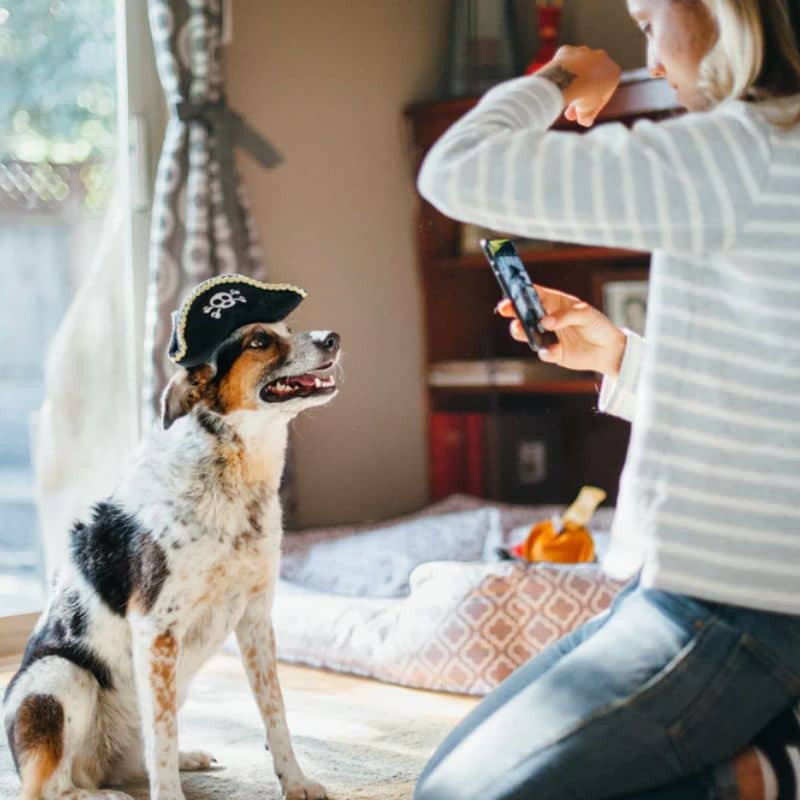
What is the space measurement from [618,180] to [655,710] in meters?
0.53

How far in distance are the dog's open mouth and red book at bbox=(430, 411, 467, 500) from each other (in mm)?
2200

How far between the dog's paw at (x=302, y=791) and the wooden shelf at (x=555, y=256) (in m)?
2.26

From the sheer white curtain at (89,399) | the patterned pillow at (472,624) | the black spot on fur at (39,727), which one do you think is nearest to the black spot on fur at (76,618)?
the black spot on fur at (39,727)

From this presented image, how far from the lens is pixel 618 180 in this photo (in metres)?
1.17

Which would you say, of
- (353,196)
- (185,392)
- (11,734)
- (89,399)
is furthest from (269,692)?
(353,196)

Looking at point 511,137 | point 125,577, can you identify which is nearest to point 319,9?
point 125,577

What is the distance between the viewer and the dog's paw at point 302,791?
1.90 meters

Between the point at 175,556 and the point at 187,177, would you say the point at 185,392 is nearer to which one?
the point at 175,556

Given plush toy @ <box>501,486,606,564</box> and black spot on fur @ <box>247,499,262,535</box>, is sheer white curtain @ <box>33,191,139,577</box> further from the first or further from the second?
black spot on fur @ <box>247,499,262,535</box>

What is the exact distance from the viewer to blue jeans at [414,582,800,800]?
4.11ft

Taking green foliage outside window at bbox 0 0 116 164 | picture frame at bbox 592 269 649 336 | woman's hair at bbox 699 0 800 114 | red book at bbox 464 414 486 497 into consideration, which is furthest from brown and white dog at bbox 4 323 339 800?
red book at bbox 464 414 486 497

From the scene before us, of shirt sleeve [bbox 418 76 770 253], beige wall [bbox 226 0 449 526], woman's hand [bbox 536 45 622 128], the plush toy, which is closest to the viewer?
shirt sleeve [bbox 418 76 770 253]

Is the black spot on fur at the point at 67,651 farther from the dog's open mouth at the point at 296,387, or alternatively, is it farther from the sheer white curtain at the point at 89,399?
the sheer white curtain at the point at 89,399

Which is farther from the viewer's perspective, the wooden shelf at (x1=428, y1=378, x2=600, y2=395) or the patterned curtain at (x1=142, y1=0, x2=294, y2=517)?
the wooden shelf at (x1=428, y1=378, x2=600, y2=395)
